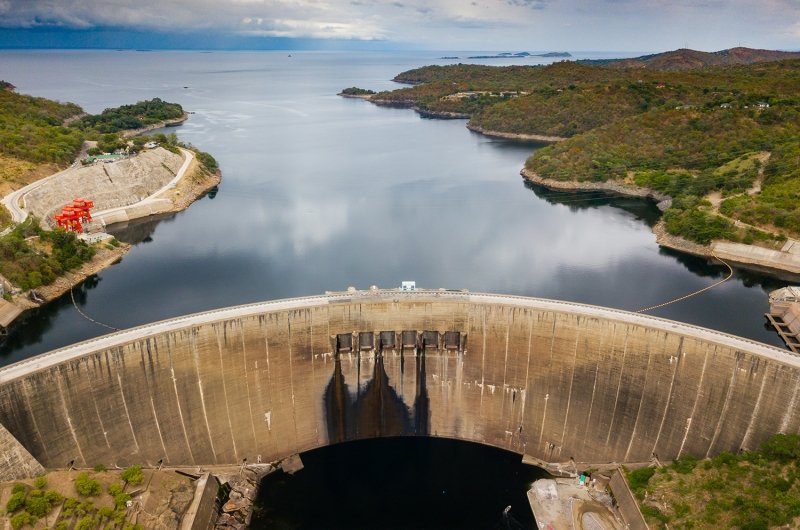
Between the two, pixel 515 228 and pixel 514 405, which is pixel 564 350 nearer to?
pixel 514 405

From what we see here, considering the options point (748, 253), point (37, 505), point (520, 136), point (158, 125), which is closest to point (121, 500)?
point (37, 505)

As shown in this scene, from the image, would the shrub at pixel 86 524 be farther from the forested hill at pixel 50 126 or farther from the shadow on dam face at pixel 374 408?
the forested hill at pixel 50 126

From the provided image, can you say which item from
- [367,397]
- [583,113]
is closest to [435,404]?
[367,397]

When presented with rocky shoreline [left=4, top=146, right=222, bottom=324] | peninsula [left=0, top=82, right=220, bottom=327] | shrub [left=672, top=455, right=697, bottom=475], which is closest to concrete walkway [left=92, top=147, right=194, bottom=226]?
peninsula [left=0, top=82, right=220, bottom=327]

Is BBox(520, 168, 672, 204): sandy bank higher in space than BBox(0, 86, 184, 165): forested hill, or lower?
lower

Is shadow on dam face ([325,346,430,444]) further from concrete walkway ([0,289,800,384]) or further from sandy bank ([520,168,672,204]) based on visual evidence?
sandy bank ([520,168,672,204])
